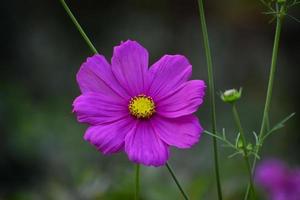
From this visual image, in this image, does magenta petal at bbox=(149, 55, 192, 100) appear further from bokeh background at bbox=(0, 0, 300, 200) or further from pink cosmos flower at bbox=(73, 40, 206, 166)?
bokeh background at bbox=(0, 0, 300, 200)

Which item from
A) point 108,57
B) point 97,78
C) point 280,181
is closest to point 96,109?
point 97,78

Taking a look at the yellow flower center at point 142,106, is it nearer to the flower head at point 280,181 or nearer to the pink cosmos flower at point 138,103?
the pink cosmos flower at point 138,103

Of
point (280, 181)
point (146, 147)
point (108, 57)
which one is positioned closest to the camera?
point (146, 147)

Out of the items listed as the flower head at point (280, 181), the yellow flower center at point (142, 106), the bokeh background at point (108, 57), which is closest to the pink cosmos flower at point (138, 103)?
the yellow flower center at point (142, 106)

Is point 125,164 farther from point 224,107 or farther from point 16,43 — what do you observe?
point 16,43

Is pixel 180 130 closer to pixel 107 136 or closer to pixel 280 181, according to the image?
pixel 107 136

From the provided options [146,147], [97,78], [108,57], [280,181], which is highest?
[108,57]

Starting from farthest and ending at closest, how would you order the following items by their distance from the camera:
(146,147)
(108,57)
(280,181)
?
(108,57) < (280,181) < (146,147)

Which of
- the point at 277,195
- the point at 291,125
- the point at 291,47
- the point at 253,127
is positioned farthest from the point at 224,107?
the point at 277,195

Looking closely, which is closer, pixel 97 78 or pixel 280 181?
pixel 97 78
